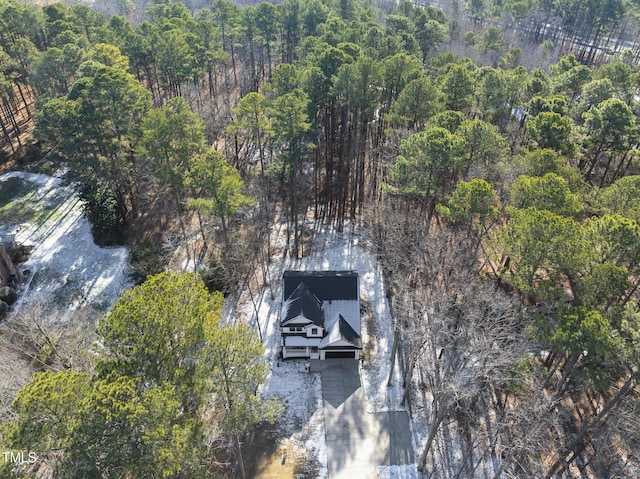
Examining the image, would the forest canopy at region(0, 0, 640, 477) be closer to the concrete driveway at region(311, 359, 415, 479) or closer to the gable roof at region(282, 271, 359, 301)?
the concrete driveway at region(311, 359, 415, 479)

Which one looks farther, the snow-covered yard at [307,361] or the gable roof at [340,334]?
the gable roof at [340,334]

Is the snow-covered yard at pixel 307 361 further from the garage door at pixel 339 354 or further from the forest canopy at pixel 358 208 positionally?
the forest canopy at pixel 358 208

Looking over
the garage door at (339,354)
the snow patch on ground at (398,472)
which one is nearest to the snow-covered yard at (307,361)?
the snow patch on ground at (398,472)

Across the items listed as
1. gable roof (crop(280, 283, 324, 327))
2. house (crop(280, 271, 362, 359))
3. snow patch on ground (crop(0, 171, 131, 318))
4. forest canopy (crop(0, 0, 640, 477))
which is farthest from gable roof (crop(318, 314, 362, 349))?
snow patch on ground (crop(0, 171, 131, 318))

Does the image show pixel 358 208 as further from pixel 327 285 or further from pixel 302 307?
pixel 302 307

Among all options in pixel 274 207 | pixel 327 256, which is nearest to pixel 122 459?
pixel 327 256
